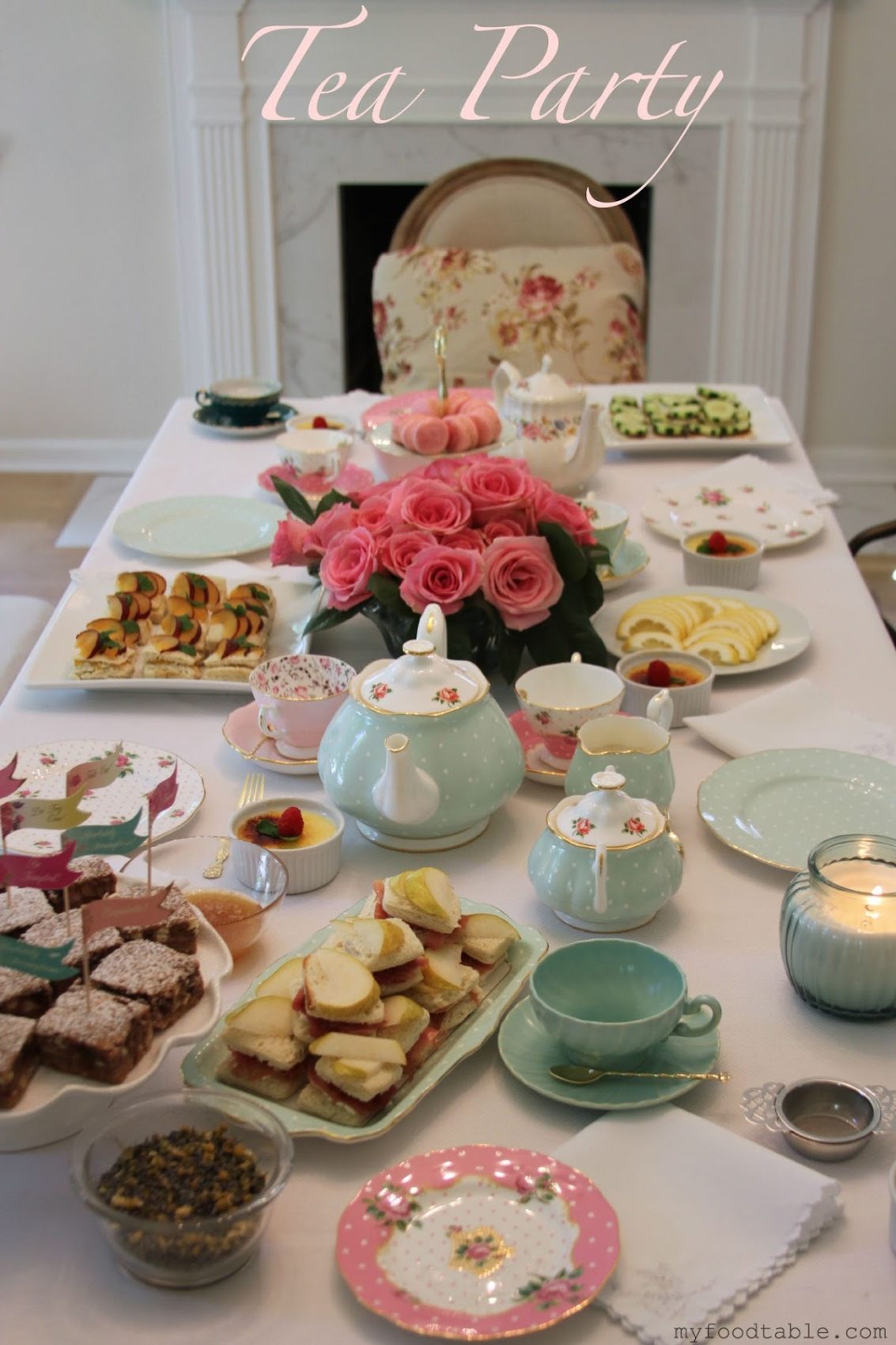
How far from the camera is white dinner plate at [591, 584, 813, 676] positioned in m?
1.58

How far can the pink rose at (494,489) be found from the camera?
149cm

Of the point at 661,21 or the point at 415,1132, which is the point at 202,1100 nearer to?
the point at 415,1132

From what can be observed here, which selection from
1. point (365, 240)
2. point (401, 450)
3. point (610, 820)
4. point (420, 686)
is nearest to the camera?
point (610, 820)

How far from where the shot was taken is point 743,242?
3.89m

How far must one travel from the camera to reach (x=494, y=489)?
1.51 metres

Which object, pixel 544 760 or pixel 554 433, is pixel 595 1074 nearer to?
pixel 544 760

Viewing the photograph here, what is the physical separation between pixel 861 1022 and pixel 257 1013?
434mm

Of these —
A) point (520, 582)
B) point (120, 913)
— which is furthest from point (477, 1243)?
point (520, 582)

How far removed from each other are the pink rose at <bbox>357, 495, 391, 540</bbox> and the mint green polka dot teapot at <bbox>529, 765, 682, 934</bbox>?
44cm

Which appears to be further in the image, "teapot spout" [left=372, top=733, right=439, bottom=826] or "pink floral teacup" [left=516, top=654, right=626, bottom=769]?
"pink floral teacup" [left=516, top=654, right=626, bottom=769]

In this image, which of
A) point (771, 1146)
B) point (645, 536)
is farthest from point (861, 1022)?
point (645, 536)

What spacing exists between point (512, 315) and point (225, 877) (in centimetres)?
183

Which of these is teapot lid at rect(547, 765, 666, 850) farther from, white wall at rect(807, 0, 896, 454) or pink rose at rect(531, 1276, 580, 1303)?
white wall at rect(807, 0, 896, 454)

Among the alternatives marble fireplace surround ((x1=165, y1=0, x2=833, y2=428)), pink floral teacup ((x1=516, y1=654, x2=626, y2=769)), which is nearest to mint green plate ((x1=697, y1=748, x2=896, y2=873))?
pink floral teacup ((x1=516, y1=654, x2=626, y2=769))
